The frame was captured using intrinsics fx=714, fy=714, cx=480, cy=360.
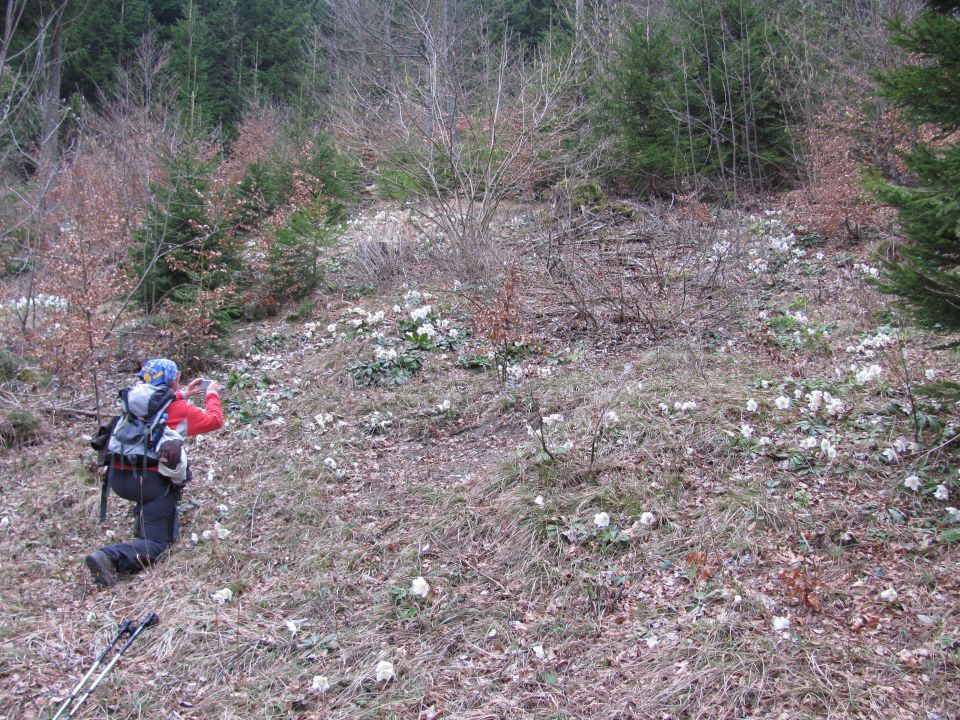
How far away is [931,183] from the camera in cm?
379

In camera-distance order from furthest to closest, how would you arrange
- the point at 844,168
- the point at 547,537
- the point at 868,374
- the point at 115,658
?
the point at 844,168
the point at 868,374
the point at 547,537
the point at 115,658

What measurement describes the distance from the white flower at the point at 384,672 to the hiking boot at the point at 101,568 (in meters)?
1.96

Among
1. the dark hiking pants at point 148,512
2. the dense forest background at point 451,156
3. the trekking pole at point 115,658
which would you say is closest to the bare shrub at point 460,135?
the dense forest background at point 451,156

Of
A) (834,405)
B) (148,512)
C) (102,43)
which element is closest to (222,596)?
(148,512)

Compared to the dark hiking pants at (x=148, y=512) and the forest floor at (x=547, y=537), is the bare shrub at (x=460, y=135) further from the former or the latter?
the dark hiking pants at (x=148, y=512)

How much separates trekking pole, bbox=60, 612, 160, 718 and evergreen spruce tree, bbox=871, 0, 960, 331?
4397 mm

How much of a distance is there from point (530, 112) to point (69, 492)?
24.1 feet

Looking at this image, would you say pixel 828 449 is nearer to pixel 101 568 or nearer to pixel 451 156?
pixel 101 568

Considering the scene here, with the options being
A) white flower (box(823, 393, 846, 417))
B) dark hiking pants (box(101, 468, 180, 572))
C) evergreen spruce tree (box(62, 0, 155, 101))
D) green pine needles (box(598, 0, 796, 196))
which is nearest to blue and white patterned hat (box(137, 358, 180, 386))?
dark hiking pants (box(101, 468, 180, 572))

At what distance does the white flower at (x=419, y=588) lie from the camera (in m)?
3.99

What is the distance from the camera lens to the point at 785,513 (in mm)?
4066

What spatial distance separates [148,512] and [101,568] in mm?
445

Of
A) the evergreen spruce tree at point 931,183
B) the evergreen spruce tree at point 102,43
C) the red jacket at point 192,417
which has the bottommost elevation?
the red jacket at point 192,417

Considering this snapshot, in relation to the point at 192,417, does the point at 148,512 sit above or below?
below
